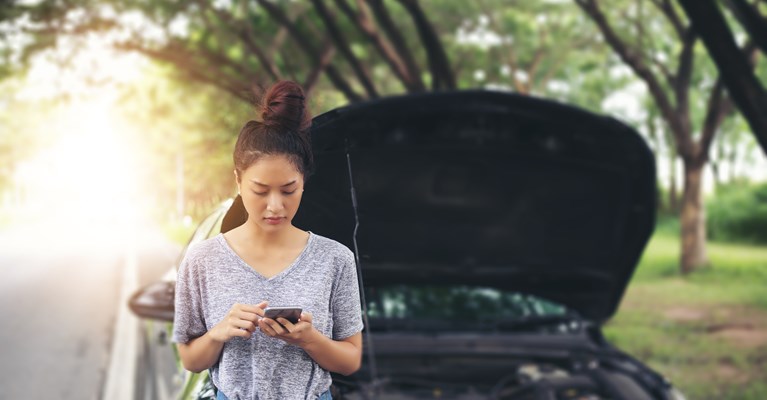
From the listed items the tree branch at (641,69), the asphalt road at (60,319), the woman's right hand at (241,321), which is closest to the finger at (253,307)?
the woman's right hand at (241,321)

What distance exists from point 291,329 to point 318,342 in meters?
0.09

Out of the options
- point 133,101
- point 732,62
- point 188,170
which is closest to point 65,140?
point 188,170

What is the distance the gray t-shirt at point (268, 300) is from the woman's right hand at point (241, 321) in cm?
4

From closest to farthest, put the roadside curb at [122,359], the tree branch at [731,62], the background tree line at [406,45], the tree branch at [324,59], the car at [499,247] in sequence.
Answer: the car at [499,247] < the roadside curb at [122,359] < the tree branch at [731,62] < the background tree line at [406,45] < the tree branch at [324,59]

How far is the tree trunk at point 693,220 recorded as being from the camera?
723 inches

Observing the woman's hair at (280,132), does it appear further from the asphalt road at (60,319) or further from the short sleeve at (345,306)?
the asphalt road at (60,319)

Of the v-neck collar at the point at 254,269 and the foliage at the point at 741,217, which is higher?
the v-neck collar at the point at 254,269

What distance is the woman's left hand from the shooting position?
1.19 meters

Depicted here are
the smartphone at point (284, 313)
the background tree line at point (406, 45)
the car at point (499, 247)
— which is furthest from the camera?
the background tree line at point (406, 45)

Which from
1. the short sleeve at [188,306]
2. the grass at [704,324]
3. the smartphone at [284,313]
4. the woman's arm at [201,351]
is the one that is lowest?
the grass at [704,324]

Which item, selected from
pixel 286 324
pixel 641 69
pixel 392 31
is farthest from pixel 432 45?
pixel 286 324

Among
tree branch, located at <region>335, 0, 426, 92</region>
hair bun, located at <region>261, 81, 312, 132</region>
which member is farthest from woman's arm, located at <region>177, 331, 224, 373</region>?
tree branch, located at <region>335, 0, 426, 92</region>

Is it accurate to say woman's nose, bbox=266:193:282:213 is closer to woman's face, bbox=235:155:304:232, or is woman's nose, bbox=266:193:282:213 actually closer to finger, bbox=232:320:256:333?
woman's face, bbox=235:155:304:232

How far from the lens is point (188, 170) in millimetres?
39094
